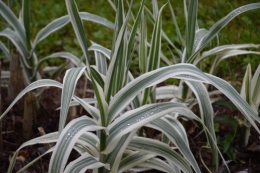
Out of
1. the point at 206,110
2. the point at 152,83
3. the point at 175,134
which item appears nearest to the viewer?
the point at 152,83

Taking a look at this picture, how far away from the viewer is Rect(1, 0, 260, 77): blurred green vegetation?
2.59 meters

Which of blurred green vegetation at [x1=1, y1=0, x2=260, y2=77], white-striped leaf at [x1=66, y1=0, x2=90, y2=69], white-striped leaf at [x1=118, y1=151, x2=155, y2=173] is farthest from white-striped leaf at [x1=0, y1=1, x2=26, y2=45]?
white-striped leaf at [x1=118, y1=151, x2=155, y2=173]

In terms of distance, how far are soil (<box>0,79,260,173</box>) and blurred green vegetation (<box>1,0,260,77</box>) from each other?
332 millimetres

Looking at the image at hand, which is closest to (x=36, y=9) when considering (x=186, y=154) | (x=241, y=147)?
(x=241, y=147)

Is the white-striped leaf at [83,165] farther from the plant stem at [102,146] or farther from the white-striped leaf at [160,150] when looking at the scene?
the white-striped leaf at [160,150]

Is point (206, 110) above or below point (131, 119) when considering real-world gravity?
above

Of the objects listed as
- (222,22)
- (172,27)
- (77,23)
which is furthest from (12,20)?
(172,27)

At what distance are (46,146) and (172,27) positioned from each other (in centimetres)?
144

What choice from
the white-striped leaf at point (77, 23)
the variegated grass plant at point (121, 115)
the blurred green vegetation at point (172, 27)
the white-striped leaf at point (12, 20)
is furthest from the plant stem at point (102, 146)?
the blurred green vegetation at point (172, 27)

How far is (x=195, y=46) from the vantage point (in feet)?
6.98

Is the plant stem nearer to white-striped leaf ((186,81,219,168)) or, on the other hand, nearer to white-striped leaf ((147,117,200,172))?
white-striped leaf ((147,117,200,172))

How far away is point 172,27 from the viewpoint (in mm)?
3236

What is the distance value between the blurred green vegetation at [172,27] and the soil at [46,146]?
0.33m

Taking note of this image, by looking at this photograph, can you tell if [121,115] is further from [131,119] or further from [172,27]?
[172,27]
